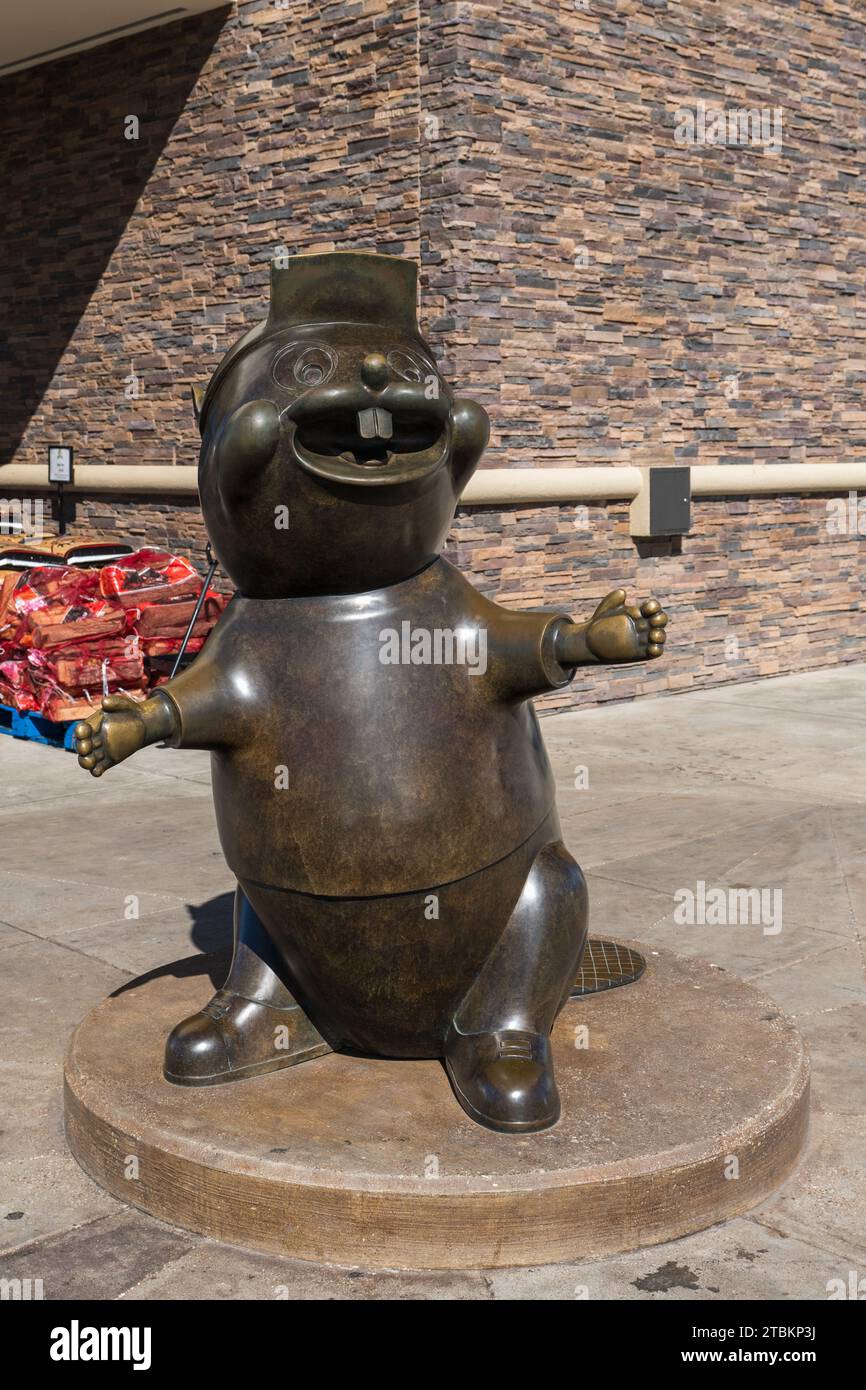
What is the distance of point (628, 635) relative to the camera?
10.9 ft

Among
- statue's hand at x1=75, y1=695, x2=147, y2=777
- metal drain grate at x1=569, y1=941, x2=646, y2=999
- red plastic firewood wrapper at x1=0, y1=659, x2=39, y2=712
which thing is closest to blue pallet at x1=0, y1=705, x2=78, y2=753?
red plastic firewood wrapper at x1=0, y1=659, x2=39, y2=712

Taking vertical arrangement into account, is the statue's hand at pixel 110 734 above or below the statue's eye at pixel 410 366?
below

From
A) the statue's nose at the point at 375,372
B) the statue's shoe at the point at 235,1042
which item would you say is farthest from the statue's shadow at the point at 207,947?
the statue's nose at the point at 375,372

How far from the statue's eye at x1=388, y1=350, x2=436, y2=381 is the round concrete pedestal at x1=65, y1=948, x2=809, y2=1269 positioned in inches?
66.5

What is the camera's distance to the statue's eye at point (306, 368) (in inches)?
134

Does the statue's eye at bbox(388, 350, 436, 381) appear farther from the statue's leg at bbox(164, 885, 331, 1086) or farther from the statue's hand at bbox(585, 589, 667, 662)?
the statue's leg at bbox(164, 885, 331, 1086)

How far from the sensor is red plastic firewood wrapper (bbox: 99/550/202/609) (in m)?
9.75

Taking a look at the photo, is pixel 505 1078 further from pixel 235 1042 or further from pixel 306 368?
pixel 306 368

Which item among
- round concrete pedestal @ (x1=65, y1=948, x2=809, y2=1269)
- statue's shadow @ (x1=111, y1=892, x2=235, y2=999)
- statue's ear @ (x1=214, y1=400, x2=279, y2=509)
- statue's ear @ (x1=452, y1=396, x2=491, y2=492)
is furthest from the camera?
statue's shadow @ (x1=111, y1=892, x2=235, y2=999)

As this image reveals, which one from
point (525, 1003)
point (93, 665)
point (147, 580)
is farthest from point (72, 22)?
point (525, 1003)

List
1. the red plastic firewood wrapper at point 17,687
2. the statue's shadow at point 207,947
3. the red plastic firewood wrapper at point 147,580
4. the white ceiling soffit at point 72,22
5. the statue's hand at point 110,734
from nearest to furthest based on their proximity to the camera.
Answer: the statue's hand at point 110,734 → the statue's shadow at point 207,947 → the red plastic firewood wrapper at point 17,687 → the red plastic firewood wrapper at point 147,580 → the white ceiling soffit at point 72,22

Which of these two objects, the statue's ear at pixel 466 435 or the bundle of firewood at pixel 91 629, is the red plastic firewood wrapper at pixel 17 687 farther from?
the statue's ear at pixel 466 435
